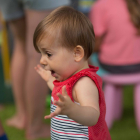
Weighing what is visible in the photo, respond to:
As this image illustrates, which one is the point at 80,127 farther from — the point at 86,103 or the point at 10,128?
the point at 10,128

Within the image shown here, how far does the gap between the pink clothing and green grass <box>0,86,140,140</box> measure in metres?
0.52

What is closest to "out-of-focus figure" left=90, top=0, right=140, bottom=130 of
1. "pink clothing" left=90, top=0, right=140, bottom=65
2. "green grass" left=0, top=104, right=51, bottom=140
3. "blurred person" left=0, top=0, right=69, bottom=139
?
"pink clothing" left=90, top=0, right=140, bottom=65

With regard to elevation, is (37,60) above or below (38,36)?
below

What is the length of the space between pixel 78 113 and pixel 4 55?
215 centimetres

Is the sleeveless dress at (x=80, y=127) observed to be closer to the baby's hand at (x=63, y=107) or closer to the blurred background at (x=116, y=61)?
the baby's hand at (x=63, y=107)

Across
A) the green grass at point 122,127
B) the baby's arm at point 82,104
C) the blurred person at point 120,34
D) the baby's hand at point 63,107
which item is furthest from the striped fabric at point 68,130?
the blurred person at point 120,34

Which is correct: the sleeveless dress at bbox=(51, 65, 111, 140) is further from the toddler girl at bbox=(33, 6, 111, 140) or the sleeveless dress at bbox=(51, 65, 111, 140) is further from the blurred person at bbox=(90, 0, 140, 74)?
the blurred person at bbox=(90, 0, 140, 74)

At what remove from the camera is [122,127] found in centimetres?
213

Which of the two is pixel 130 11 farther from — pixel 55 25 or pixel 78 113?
pixel 78 113

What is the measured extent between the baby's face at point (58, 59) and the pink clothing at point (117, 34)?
1.04 meters

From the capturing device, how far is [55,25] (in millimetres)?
992

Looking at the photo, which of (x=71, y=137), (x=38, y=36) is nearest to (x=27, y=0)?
(x=38, y=36)

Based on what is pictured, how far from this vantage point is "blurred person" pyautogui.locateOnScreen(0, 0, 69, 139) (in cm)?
164

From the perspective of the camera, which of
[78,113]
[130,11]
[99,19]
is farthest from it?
[99,19]
